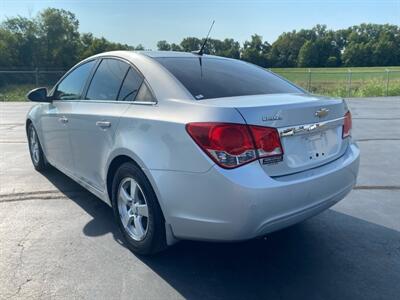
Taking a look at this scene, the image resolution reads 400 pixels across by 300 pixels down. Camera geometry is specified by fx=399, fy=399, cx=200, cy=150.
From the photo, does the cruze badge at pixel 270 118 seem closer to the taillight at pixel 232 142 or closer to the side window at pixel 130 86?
the taillight at pixel 232 142

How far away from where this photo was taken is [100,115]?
3561mm

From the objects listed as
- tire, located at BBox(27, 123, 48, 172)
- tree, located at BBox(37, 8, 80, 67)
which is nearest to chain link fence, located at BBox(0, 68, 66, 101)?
tree, located at BBox(37, 8, 80, 67)

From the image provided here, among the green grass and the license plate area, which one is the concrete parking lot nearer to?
the license plate area

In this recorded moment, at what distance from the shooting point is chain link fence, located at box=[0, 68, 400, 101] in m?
23.2

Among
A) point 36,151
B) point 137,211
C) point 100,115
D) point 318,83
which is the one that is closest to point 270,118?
point 137,211

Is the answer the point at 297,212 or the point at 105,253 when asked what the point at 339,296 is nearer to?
the point at 297,212

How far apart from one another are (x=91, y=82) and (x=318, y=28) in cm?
8036

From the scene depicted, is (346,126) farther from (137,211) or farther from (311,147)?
(137,211)

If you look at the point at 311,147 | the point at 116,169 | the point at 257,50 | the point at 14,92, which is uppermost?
the point at 257,50

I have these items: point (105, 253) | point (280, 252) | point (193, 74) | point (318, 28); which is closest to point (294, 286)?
point (280, 252)

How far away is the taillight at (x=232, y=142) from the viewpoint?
8.25ft

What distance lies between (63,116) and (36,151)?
1651 millimetres

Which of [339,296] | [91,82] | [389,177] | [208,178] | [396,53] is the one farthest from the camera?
[396,53]

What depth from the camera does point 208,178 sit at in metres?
2.53
